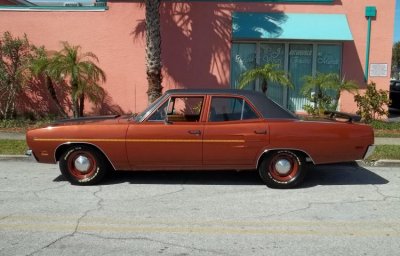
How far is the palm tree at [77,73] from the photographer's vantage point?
44.3 ft

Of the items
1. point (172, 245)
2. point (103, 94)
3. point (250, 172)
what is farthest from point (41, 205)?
point (103, 94)

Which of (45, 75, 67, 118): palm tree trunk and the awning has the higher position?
the awning

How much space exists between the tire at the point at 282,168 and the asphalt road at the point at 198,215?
0.14 m

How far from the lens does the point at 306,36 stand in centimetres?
1441

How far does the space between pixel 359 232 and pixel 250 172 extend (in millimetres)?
3350

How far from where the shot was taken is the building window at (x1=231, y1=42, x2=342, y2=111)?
50.4 feet

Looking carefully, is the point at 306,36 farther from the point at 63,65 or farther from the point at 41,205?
the point at 41,205

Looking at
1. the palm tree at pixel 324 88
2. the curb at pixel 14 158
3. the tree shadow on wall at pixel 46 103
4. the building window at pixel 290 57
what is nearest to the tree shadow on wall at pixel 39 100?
the tree shadow on wall at pixel 46 103

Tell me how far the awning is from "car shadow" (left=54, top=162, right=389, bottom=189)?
259 inches

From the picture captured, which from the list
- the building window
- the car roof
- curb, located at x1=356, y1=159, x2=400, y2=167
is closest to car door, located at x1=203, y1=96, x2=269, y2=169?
the car roof

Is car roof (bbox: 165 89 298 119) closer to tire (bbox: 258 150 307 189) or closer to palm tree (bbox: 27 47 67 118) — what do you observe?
tire (bbox: 258 150 307 189)

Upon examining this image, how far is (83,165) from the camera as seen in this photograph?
7.54m

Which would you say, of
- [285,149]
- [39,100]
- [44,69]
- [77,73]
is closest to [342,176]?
[285,149]

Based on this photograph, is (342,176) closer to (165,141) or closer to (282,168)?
(282,168)
